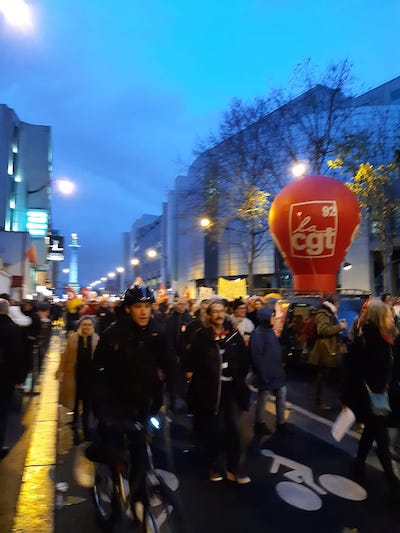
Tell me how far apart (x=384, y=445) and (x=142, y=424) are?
248cm

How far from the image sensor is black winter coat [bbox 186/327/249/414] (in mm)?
4668

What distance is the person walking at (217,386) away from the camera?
466cm

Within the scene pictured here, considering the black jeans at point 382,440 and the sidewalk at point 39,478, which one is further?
the black jeans at point 382,440

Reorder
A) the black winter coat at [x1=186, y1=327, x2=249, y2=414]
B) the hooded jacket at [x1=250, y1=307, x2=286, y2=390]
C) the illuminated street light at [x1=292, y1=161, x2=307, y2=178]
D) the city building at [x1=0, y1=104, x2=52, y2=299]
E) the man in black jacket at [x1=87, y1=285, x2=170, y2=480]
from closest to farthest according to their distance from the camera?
the man in black jacket at [x1=87, y1=285, x2=170, y2=480] < the black winter coat at [x1=186, y1=327, x2=249, y2=414] < the hooded jacket at [x1=250, y1=307, x2=286, y2=390] < the illuminated street light at [x1=292, y1=161, x2=307, y2=178] < the city building at [x1=0, y1=104, x2=52, y2=299]

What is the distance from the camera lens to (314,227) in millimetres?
16188

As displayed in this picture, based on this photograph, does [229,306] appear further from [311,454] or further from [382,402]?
[382,402]

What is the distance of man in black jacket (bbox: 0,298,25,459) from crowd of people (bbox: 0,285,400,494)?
0.4 inches

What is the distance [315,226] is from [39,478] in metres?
13.3

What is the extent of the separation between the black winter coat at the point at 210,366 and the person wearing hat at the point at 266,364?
128 cm

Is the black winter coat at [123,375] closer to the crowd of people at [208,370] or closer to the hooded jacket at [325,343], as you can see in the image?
the crowd of people at [208,370]

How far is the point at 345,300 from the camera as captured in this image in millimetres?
11570

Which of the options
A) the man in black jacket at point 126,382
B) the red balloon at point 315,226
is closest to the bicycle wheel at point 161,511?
the man in black jacket at point 126,382

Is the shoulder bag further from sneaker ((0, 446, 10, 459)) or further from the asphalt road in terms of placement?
sneaker ((0, 446, 10, 459))

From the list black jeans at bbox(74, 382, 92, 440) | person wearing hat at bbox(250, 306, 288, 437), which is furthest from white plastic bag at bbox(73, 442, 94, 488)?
person wearing hat at bbox(250, 306, 288, 437)
